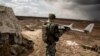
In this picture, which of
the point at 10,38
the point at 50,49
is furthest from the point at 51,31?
the point at 10,38

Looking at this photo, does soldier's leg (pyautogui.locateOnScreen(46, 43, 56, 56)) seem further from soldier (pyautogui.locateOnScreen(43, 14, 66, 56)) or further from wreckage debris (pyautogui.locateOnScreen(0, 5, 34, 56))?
wreckage debris (pyautogui.locateOnScreen(0, 5, 34, 56))

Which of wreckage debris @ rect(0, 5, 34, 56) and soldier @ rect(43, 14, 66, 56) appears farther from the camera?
wreckage debris @ rect(0, 5, 34, 56)

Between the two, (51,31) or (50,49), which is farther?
(50,49)

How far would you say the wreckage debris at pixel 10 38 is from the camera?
12555mm

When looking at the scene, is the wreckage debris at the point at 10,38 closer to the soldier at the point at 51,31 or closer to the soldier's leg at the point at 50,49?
the soldier's leg at the point at 50,49

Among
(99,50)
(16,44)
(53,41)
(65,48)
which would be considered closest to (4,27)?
(16,44)

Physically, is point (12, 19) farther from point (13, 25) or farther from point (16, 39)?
point (16, 39)

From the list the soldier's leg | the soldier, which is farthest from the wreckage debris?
the soldier

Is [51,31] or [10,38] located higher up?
[51,31]

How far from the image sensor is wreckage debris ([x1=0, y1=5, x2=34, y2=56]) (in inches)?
494

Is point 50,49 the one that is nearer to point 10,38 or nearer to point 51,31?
point 51,31

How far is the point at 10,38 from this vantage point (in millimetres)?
13242

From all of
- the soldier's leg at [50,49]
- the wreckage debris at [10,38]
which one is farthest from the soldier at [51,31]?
the wreckage debris at [10,38]

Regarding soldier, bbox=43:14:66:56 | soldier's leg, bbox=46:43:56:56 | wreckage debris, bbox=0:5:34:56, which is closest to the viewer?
soldier, bbox=43:14:66:56
